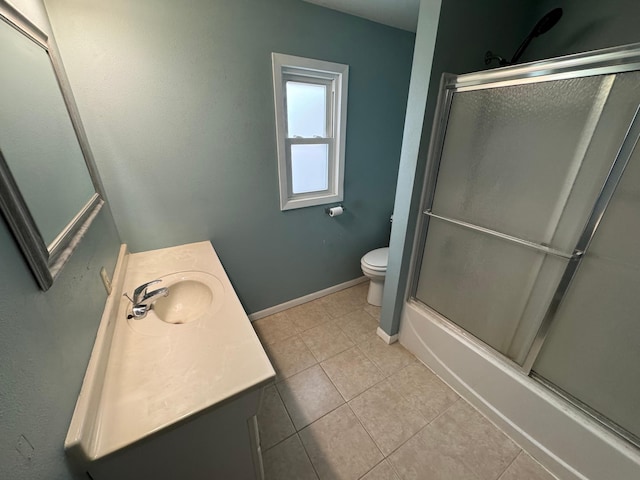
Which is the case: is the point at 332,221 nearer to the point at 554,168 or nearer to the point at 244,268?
the point at 244,268

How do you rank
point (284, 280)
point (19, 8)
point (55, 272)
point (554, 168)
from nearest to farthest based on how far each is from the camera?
point (55, 272) < point (19, 8) < point (554, 168) < point (284, 280)

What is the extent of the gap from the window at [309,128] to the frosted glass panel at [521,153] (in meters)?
0.84

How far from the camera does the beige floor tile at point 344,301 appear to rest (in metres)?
2.22

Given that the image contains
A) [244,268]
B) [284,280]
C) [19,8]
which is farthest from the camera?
[284,280]

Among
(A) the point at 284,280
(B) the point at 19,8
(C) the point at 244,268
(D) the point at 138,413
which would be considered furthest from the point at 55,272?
(A) the point at 284,280

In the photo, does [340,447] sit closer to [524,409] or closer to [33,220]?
[524,409]

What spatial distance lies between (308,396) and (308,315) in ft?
2.38

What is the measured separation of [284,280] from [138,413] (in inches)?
58.4

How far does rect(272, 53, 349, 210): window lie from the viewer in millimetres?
1640

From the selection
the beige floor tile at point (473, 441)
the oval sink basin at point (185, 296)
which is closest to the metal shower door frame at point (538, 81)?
the beige floor tile at point (473, 441)

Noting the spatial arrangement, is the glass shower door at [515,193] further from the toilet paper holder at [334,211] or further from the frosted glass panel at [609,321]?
the toilet paper holder at [334,211]

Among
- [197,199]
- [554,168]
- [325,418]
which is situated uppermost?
[554,168]

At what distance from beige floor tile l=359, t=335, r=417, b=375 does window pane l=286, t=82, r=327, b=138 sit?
5.39 ft

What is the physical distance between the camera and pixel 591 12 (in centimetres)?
118
